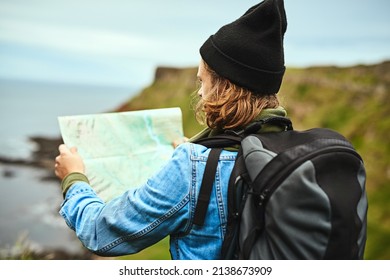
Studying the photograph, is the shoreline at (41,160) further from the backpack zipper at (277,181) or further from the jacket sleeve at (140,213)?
the backpack zipper at (277,181)

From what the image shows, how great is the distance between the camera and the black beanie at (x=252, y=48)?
1.76 meters

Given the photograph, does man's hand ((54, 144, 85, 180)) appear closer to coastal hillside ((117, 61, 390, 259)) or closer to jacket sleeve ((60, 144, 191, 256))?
jacket sleeve ((60, 144, 191, 256))

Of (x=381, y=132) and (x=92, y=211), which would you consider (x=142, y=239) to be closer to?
(x=92, y=211)

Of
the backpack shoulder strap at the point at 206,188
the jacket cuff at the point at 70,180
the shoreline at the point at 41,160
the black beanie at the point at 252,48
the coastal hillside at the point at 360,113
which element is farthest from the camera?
the shoreline at the point at 41,160

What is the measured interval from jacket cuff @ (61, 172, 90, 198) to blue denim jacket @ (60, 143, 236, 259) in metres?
0.14

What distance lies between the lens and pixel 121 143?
2479 millimetres

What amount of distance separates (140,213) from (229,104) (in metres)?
0.55

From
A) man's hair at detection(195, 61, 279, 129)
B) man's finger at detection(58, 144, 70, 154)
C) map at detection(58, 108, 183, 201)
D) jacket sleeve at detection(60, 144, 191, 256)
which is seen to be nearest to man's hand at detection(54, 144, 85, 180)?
man's finger at detection(58, 144, 70, 154)

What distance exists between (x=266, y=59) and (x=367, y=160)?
14.0 m

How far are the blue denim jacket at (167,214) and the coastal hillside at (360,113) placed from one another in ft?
22.6

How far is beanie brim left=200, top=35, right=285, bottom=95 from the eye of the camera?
1775mm

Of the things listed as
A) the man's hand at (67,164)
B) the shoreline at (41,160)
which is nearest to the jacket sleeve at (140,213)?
the man's hand at (67,164)

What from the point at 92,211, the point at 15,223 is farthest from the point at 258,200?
the point at 15,223

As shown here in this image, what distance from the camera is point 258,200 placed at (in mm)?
1546
